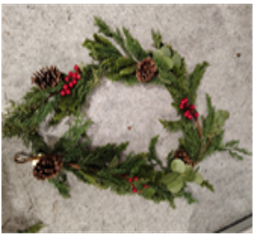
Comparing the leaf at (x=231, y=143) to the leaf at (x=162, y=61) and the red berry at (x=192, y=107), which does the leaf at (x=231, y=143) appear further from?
the leaf at (x=162, y=61)

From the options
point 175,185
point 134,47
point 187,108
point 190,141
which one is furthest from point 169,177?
point 134,47

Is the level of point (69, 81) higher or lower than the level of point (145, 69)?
higher

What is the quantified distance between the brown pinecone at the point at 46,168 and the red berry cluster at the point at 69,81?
26 centimetres

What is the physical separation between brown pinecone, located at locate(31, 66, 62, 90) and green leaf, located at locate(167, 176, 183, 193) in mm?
609

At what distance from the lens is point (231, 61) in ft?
3.40

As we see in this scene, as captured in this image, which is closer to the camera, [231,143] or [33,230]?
[33,230]

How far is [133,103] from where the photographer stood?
3.17 ft

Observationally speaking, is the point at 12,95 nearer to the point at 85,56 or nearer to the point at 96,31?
the point at 85,56

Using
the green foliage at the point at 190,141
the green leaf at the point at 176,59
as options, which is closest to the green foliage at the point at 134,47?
the green leaf at the point at 176,59

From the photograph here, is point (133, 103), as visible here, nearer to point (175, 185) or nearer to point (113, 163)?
point (113, 163)

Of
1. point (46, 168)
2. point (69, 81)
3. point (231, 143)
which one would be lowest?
point (231, 143)

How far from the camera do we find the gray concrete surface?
2.88ft

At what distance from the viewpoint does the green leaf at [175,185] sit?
0.89 m

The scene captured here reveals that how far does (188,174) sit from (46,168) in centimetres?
56
